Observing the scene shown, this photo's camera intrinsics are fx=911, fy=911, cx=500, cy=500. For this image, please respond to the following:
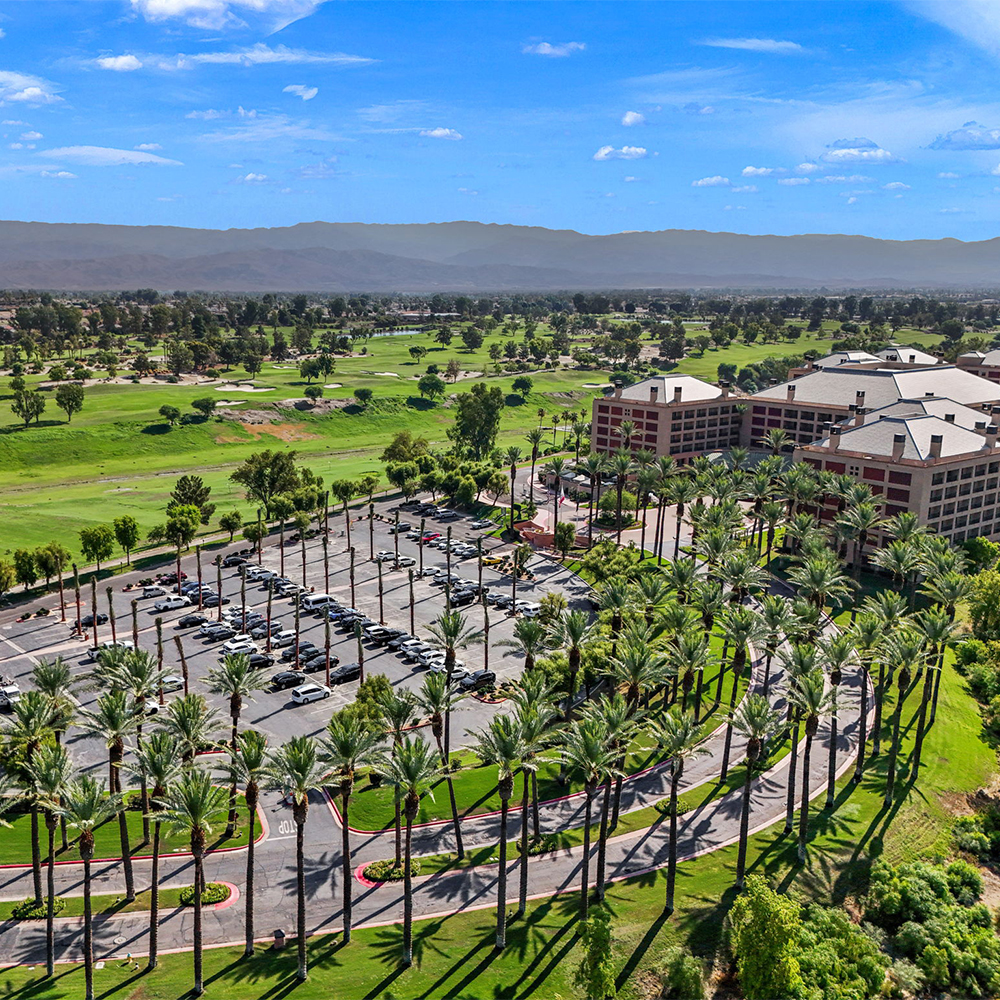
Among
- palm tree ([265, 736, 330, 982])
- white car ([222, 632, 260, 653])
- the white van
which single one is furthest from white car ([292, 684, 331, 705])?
palm tree ([265, 736, 330, 982])

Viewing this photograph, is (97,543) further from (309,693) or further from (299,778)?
(299,778)

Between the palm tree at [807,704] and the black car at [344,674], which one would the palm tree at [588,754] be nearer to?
the palm tree at [807,704]

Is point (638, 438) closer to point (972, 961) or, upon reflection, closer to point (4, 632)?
point (4, 632)

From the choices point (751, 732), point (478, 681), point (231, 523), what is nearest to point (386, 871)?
point (751, 732)

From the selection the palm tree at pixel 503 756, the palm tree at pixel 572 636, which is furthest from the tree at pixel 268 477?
the palm tree at pixel 503 756

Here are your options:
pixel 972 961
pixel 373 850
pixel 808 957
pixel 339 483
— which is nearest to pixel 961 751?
pixel 972 961

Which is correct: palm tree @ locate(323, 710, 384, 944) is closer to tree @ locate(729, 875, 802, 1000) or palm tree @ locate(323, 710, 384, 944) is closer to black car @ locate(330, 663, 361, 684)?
tree @ locate(729, 875, 802, 1000)
